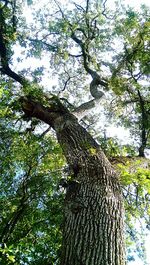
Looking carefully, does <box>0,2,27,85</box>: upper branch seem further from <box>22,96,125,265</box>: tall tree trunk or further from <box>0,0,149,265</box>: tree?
<box>22,96,125,265</box>: tall tree trunk

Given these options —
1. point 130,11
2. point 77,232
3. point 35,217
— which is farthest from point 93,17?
point 77,232

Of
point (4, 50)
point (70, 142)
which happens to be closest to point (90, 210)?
point (70, 142)

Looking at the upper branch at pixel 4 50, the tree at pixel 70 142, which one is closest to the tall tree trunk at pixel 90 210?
the tree at pixel 70 142

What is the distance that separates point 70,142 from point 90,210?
210 centimetres

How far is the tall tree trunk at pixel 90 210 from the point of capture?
3.95 m

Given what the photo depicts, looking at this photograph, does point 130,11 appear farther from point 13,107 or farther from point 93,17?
point 13,107

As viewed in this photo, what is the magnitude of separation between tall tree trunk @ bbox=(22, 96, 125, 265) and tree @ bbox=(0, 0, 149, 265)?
12mm

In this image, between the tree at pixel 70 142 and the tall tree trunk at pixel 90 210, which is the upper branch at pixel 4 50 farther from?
the tall tree trunk at pixel 90 210

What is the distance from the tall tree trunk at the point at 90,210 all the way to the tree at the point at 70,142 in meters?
0.01

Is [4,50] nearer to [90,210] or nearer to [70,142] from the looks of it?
[70,142]

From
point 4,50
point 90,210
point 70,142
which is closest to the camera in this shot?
point 90,210

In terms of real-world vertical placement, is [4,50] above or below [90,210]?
above

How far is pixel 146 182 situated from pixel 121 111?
337 inches

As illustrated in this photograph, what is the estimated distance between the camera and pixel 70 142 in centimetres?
641
